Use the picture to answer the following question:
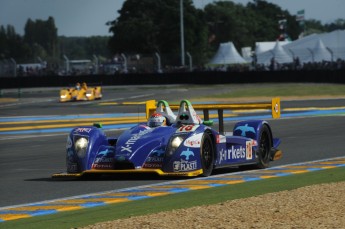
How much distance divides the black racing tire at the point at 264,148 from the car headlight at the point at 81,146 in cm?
276

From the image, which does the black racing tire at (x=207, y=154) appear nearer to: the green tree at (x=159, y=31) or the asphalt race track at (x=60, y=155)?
the asphalt race track at (x=60, y=155)

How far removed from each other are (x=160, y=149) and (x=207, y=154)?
75 centimetres

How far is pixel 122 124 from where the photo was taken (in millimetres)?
29562

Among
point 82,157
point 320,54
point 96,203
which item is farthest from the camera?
point 320,54

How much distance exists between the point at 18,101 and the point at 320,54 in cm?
2350

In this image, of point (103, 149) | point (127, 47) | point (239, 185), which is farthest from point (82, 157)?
point (127, 47)

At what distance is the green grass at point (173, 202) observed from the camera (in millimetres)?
9039

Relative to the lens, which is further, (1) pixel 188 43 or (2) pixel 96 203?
(1) pixel 188 43

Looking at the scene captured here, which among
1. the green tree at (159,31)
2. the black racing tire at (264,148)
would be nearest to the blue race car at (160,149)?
the black racing tire at (264,148)

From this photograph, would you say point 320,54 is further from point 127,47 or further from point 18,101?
point 127,47

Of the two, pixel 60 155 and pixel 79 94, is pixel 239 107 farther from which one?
pixel 79 94

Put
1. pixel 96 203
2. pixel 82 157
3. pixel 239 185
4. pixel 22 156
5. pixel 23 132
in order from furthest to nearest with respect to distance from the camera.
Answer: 1. pixel 23 132
2. pixel 22 156
3. pixel 82 157
4. pixel 239 185
5. pixel 96 203

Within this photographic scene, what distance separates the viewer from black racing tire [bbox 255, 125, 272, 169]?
14.7 metres

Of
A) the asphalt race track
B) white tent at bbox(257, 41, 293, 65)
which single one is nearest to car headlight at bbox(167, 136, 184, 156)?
the asphalt race track
